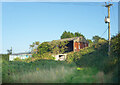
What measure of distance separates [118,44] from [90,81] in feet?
21.5

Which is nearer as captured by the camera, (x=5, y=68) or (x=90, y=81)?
(x=90, y=81)

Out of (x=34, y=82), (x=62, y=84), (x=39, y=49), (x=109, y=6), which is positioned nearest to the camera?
(x=62, y=84)

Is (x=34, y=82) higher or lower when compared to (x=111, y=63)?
lower

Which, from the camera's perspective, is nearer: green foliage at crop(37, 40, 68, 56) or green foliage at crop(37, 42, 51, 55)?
green foliage at crop(37, 40, 68, 56)

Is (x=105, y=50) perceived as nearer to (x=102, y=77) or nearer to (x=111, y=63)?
(x=111, y=63)

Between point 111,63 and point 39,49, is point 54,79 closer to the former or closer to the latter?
point 111,63

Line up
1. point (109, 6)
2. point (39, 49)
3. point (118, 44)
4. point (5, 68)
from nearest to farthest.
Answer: point (5, 68) → point (118, 44) → point (109, 6) → point (39, 49)

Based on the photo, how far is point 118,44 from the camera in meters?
11.5

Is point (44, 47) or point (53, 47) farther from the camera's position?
point (53, 47)

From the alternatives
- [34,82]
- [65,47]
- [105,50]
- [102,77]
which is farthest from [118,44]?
[65,47]

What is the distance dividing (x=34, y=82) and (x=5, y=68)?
12.9 feet

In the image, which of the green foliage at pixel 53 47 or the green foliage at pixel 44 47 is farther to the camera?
the green foliage at pixel 44 47

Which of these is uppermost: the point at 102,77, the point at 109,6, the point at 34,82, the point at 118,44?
the point at 109,6

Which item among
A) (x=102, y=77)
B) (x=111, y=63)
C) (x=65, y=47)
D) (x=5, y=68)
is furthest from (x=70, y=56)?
(x=102, y=77)
